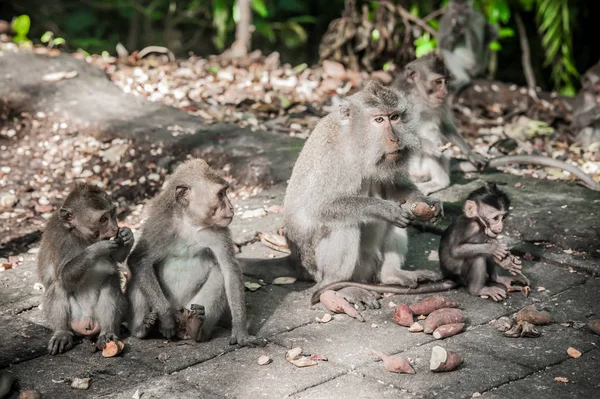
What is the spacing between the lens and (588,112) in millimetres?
10469

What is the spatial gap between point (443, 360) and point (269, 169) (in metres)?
3.99

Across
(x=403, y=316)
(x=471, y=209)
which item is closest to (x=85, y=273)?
(x=403, y=316)

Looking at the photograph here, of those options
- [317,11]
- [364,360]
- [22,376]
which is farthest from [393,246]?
[317,11]

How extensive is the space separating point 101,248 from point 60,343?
0.62 m

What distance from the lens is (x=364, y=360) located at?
502cm

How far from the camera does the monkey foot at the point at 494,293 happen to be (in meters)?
5.88

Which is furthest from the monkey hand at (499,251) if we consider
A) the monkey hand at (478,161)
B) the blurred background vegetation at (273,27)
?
the blurred background vegetation at (273,27)

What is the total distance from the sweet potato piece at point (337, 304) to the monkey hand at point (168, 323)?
3.44ft

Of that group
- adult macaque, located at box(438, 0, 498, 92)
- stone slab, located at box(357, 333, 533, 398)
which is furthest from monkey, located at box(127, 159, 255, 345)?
adult macaque, located at box(438, 0, 498, 92)

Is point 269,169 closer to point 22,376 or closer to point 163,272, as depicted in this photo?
Answer: point 163,272

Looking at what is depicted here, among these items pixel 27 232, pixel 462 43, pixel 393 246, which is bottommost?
pixel 27 232

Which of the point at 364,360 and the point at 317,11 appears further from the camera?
the point at 317,11

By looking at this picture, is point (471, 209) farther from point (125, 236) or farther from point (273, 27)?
point (273, 27)

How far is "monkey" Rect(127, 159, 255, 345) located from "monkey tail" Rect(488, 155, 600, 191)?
421cm
